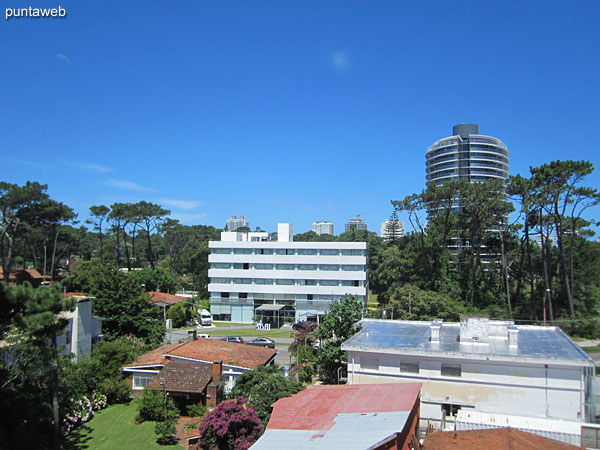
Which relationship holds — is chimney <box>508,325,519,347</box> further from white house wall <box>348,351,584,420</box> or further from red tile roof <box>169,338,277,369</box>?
red tile roof <box>169,338,277,369</box>

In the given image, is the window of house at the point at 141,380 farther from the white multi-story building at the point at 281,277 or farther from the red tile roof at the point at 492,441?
the white multi-story building at the point at 281,277

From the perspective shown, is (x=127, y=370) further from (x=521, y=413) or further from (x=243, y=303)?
(x=243, y=303)

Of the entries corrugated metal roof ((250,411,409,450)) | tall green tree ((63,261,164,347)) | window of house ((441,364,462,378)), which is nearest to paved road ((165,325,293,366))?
tall green tree ((63,261,164,347))

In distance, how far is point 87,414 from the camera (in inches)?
926

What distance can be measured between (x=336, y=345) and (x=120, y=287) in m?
18.1

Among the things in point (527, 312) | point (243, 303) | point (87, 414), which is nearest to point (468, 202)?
point (527, 312)

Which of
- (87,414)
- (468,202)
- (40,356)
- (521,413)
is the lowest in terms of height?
(87,414)

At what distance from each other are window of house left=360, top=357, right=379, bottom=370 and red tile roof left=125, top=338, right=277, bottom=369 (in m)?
7.25

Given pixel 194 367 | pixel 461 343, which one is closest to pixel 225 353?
pixel 194 367

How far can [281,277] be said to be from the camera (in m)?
62.3

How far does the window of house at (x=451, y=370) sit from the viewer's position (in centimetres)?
2134

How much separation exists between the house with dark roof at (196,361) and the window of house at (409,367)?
921cm

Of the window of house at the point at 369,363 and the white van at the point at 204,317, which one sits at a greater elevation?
the window of house at the point at 369,363

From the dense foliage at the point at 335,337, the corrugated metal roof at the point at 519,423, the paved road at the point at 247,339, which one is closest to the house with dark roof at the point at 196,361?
the dense foliage at the point at 335,337
